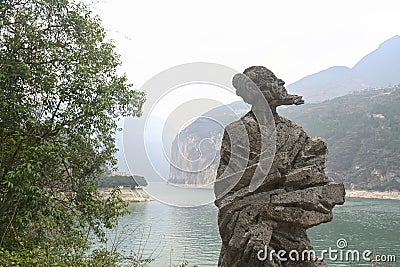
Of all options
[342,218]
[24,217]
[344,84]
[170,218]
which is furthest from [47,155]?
[344,84]

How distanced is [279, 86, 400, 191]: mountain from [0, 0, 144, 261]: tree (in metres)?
56.9

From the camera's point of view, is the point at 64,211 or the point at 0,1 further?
the point at 64,211

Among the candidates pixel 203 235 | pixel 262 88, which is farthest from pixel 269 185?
pixel 203 235

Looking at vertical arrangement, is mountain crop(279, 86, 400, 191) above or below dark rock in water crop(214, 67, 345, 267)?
above

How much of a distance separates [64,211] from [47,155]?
4.10ft

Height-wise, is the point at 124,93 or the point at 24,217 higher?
the point at 124,93

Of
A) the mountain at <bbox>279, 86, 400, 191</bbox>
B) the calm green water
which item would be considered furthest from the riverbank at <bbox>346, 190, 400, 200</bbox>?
the calm green water

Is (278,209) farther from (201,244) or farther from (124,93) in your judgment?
(201,244)

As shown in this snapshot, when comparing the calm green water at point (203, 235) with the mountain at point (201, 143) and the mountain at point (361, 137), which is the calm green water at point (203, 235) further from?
the mountain at point (361, 137)

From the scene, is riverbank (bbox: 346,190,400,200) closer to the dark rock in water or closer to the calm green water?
the calm green water

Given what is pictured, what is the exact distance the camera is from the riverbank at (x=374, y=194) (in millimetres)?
62469

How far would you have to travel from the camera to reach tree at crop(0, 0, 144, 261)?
5.05 meters

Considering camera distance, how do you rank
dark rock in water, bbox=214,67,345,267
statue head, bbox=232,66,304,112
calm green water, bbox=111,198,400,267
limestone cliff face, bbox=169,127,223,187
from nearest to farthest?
dark rock in water, bbox=214,67,345,267, limestone cliff face, bbox=169,127,223,187, statue head, bbox=232,66,304,112, calm green water, bbox=111,198,400,267

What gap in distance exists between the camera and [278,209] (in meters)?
4.52
